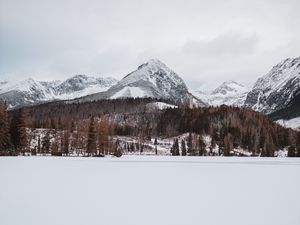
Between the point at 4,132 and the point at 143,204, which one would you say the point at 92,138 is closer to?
the point at 4,132

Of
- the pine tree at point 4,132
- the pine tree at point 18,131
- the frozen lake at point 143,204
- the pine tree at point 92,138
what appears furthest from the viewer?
the pine tree at point 92,138

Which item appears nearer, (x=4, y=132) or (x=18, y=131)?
(x=4, y=132)

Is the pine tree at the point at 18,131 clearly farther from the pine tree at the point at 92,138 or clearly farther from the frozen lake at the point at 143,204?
the frozen lake at the point at 143,204

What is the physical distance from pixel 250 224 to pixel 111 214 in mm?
6032

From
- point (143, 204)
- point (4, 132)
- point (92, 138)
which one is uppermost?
→ point (4, 132)

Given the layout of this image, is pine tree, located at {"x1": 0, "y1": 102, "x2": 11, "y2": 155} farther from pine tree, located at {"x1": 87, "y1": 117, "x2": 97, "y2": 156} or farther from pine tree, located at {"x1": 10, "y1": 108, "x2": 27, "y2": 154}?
pine tree, located at {"x1": 87, "y1": 117, "x2": 97, "y2": 156}

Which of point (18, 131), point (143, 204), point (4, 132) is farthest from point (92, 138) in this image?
point (143, 204)

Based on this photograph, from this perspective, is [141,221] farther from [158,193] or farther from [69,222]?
[158,193]

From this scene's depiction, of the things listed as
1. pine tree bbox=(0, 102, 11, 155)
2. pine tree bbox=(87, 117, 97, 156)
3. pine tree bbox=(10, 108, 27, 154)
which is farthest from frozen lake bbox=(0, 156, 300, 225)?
pine tree bbox=(87, 117, 97, 156)

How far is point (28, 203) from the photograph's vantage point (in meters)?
18.8

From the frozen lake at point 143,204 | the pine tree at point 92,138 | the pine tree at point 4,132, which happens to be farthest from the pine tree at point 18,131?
the frozen lake at point 143,204

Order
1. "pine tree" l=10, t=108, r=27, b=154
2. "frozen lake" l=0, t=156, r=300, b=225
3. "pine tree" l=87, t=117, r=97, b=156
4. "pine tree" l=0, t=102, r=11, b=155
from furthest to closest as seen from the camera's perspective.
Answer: "pine tree" l=87, t=117, r=97, b=156
"pine tree" l=10, t=108, r=27, b=154
"pine tree" l=0, t=102, r=11, b=155
"frozen lake" l=0, t=156, r=300, b=225

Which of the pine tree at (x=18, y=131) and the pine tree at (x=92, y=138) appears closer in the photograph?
the pine tree at (x=18, y=131)

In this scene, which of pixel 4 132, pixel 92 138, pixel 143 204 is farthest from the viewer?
pixel 92 138
